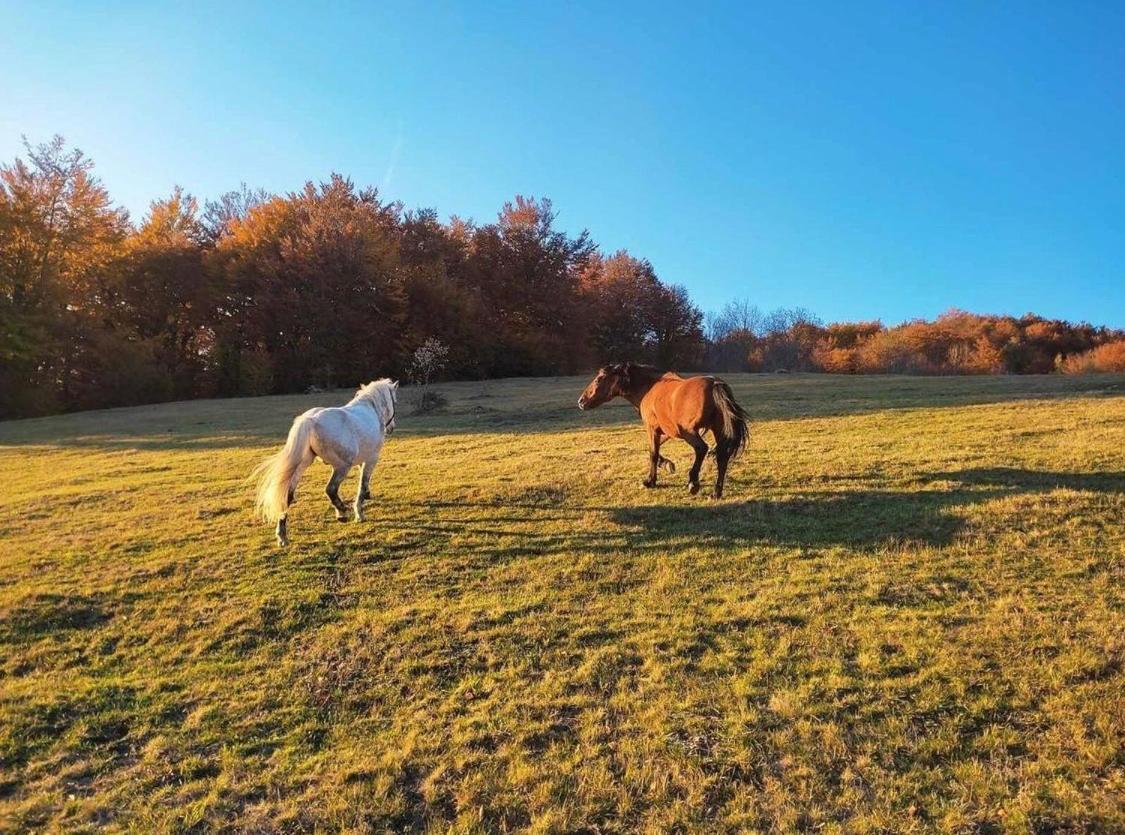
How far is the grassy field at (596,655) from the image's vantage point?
3.39 metres

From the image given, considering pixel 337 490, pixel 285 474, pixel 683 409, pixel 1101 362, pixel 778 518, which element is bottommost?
pixel 778 518

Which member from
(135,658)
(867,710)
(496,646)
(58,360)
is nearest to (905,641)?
(867,710)

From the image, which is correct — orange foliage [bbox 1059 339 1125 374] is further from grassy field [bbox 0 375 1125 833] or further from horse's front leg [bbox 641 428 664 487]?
horse's front leg [bbox 641 428 664 487]

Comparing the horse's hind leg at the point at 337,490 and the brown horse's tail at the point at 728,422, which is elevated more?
the brown horse's tail at the point at 728,422

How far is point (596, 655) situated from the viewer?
189 inches

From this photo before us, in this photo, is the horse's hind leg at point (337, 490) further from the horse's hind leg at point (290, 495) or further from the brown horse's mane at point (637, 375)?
the brown horse's mane at point (637, 375)

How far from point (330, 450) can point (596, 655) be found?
14.9ft

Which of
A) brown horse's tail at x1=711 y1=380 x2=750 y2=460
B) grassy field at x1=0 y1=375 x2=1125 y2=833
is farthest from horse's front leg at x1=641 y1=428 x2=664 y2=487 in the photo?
brown horse's tail at x1=711 y1=380 x2=750 y2=460

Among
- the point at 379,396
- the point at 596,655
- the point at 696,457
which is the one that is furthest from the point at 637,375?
the point at 596,655

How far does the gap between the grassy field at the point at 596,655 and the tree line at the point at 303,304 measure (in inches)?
1126

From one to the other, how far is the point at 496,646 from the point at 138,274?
139 feet

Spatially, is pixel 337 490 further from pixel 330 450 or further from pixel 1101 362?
pixel 1101 362

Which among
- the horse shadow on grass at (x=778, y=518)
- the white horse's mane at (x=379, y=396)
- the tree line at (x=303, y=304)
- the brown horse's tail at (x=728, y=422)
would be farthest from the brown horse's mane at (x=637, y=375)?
the tree line at (x=303, y=304)

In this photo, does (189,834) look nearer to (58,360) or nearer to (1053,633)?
(1053,633)
